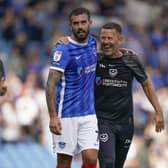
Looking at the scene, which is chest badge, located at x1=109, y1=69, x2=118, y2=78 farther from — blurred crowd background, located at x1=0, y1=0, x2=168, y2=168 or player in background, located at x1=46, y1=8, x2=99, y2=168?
blurred crowd background, located at x1=0, y1=0, x2=168, y2=168

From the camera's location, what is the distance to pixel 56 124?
10.8 m

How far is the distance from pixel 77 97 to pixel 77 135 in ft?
1.54

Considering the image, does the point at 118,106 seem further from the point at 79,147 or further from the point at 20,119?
the point at 20,119

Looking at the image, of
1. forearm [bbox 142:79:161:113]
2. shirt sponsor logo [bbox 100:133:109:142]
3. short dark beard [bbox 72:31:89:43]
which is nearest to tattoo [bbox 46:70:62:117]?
short dark beard [bbox 72:31:89:43]

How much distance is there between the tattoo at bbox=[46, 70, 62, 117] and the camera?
35.7ft

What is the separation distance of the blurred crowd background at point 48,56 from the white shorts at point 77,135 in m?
5.12

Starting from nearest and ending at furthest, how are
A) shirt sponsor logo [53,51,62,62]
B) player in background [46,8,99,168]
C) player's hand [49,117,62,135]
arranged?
1. player's hand [49,117,62,135]
2. shirt sponsor logo [53,51,62,62]
3. player in background [46,8,99,168]

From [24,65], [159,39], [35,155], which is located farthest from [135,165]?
[159,39]

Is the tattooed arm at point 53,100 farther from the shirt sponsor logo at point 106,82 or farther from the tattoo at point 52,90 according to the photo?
the shirt sponsor logo at point 106,82

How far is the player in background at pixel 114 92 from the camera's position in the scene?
1171cm

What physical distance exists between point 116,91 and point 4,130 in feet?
19.7

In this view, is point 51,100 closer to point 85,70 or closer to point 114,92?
point 85,70

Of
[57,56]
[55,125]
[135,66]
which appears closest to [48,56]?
[135,66]

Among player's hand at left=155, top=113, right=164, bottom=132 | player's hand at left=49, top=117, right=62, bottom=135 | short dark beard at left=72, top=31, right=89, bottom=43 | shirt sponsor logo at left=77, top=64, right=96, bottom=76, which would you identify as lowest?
player's hand at left=155, top=113, right=164, bottom=132
